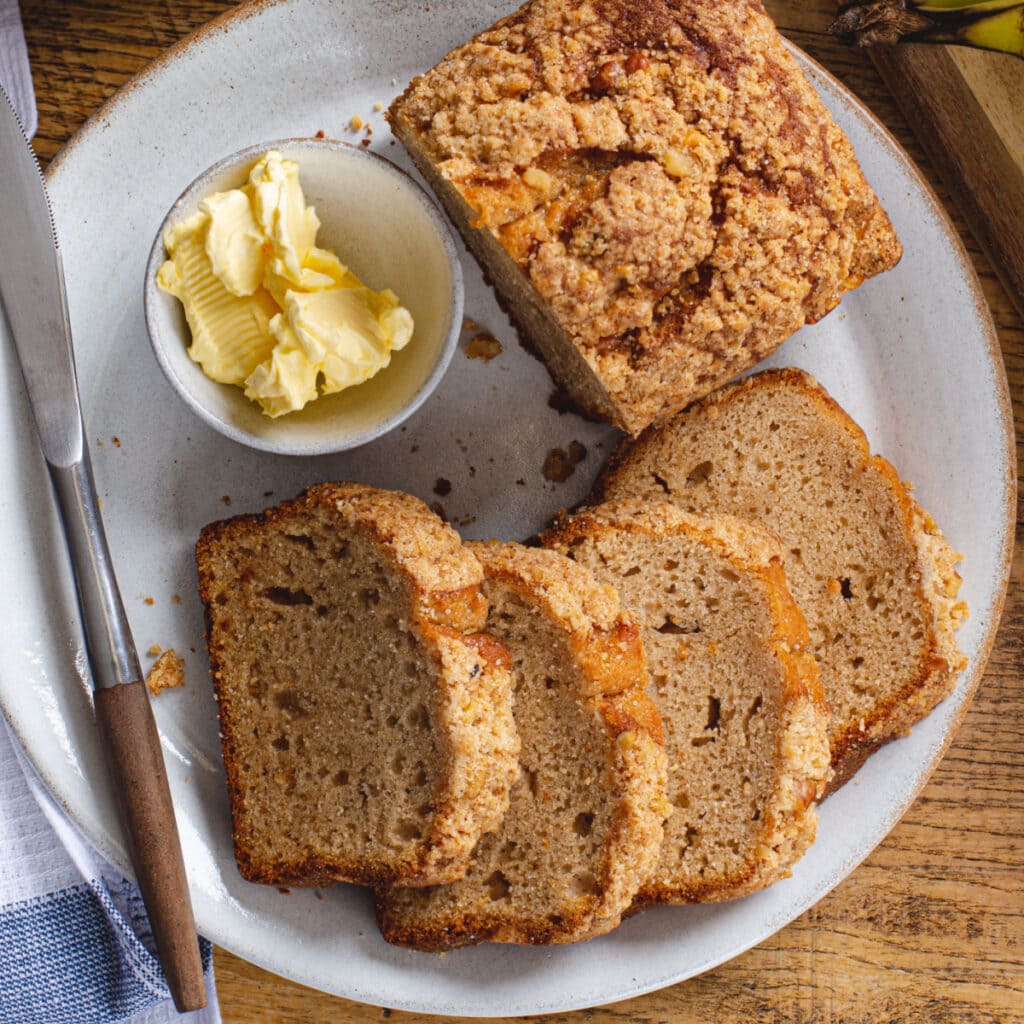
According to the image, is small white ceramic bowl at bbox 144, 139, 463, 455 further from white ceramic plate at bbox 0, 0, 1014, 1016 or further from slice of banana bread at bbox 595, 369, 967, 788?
slice of banana bread at bbox 595, 369, 967, 788

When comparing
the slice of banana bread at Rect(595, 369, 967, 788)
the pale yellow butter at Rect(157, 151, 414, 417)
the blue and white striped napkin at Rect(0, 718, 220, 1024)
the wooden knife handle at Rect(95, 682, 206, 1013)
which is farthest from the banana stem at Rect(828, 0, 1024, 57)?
the blue and white striped napkin at Rect(0, 718, 220, 1024)

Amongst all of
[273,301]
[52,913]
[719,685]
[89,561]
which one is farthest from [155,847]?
[719,685]

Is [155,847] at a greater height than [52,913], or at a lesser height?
greater

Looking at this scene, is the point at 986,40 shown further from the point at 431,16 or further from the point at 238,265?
the point at 238,265

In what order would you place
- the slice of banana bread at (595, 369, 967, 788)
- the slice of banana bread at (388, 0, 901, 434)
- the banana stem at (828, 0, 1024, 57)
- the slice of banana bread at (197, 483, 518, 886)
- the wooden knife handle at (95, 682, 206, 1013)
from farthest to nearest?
the slice of banana bread at (595, 369, 967, 788)
the banana stem at (828, 0, 1024, 57)
the wooden knife handle at (95, 682, 206, 1013)
the slice of banana bread at (197, 483, 518, 886)
the slice of banana bread at (388, 0, 901, 434)

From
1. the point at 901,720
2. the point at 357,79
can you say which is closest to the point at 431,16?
the point at 357,79

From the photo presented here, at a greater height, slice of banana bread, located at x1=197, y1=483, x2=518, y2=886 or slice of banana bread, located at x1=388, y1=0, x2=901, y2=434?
slice of banana bread, located at x1=388, y1=0, x2=901, y2=434

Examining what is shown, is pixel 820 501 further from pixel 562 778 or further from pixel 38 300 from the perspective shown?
pixel 38 300
